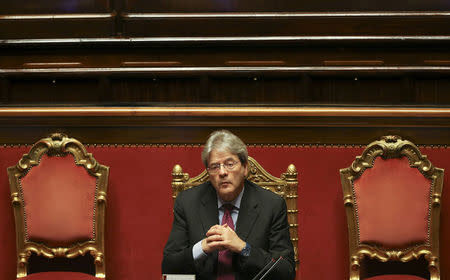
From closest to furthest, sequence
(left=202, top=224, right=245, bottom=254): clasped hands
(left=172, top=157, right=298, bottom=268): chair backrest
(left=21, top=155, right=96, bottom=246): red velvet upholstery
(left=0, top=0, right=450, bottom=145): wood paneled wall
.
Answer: (left=202, top=224, right=245, bottom=254): clasped hands, (left=172, top=157, right=298, bottom=268): chair backrest, (left=21, top=155, right=96, bottom=246): red velvet upholstery, (left=0, top=0, right=450, bottom=145): wood paneled wall

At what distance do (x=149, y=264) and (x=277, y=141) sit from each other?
0.60 metres

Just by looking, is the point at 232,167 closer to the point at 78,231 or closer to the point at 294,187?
the point at 294,187

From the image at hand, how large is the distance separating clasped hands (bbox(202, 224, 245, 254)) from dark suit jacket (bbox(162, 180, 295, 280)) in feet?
0.13

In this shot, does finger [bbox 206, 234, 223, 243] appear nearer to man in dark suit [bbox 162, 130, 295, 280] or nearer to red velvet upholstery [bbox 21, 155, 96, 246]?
man in dark suit [bbox 162, 130, 295, 280]

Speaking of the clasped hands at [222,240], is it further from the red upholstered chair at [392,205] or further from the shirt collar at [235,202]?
the red upholstered chair at [392,205]

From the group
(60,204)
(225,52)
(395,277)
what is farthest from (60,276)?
(225,52)

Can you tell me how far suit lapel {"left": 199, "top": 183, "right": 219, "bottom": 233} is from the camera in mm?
1453

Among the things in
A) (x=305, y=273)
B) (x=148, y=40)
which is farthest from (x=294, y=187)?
(x=148, y=40)

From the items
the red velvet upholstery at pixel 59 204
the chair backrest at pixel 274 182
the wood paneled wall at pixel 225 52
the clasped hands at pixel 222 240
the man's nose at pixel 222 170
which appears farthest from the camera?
the wood paneled wall at pixel 225 52

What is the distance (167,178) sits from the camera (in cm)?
194

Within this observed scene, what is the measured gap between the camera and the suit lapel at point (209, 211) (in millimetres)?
1453

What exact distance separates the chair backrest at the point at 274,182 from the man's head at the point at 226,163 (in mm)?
261

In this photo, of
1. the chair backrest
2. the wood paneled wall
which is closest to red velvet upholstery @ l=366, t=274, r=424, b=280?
the chair backrest

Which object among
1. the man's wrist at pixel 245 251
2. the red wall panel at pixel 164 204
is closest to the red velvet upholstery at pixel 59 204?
the red wall panel at pixel 164 204
